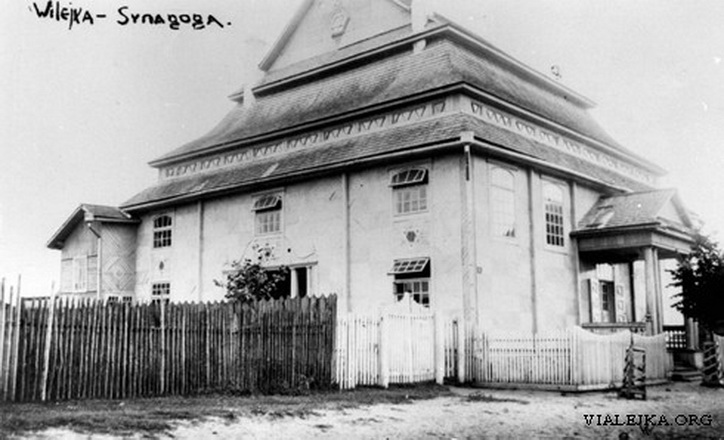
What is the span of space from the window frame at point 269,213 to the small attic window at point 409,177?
477 centimetres

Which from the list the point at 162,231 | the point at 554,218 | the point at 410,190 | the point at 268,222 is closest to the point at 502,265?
the point at 410,190

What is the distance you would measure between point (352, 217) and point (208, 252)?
708cm

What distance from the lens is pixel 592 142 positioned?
2634cm

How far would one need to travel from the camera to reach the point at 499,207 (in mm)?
21094

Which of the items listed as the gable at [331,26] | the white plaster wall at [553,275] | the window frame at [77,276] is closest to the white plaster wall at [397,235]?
the white plaster wall at [553,275]

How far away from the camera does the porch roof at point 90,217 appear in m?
29.4

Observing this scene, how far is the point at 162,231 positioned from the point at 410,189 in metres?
12.1

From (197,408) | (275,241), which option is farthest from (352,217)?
(197,408)

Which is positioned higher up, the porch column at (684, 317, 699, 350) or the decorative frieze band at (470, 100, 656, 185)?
the decorative frieze band at (470, 100, 656, 185)

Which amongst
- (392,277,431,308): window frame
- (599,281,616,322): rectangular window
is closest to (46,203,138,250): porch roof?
(392,277,431,308): window frame

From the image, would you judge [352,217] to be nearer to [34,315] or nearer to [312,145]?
[312,145]

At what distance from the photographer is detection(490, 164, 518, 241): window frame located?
20812 millimetres

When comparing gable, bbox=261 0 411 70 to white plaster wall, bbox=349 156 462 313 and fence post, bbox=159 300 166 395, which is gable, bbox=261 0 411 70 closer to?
white plaster wall, bbox=349 156 462 313

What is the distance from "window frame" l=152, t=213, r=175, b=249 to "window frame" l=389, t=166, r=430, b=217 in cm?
1086
